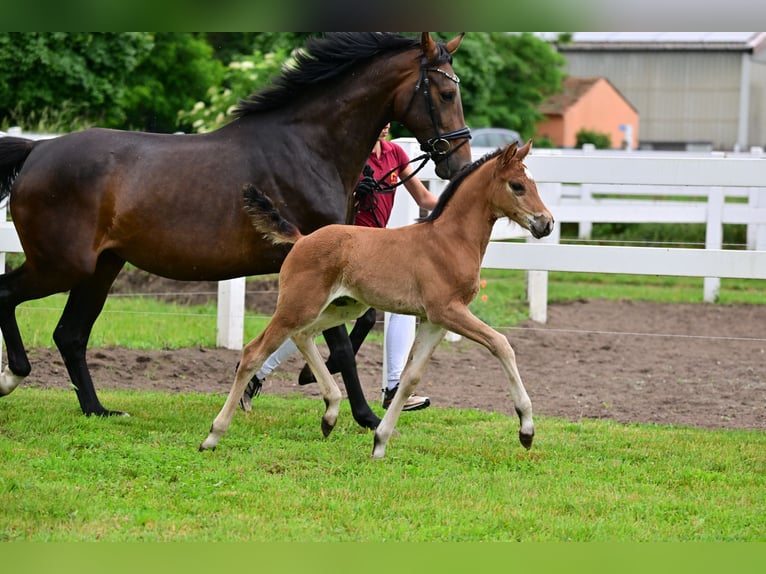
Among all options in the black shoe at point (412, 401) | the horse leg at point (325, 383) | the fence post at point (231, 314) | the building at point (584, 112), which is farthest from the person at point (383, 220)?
the building at point (584, 112)

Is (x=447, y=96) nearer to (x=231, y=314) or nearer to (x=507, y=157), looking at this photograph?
(x=507, y=157)

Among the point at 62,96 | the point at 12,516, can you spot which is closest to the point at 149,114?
the point at 62,96

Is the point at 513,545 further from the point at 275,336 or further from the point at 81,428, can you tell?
the point at 81,428

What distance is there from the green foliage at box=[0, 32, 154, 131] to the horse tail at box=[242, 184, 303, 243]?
12.3 m

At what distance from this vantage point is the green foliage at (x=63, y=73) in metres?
17.8

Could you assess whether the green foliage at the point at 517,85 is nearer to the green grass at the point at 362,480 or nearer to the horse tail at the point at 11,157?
the horse tail at the point at 11,157

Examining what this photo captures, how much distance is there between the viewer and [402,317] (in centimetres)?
729

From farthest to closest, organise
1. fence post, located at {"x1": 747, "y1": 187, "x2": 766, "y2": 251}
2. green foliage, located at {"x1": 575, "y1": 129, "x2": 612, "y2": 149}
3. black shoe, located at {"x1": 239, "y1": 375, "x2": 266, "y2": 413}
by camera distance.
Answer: green foliage, located at {"x1": 575, "y1": 129, "x2": 612, "y2": 149}
fence post, located at {"x1": 747, "y1": 187, "x2": 766, "y2": 251}
black shoe, located at {"x1": 239, "y1": 375, "x2": 266, "y2": 413}

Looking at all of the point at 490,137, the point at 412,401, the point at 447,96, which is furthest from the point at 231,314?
the point at 490,137

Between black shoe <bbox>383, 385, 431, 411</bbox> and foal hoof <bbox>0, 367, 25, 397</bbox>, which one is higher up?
foal hoof <bbox>0, 367, 25, 397</bbox>

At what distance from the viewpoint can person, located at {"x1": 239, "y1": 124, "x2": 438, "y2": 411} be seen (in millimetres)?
6965

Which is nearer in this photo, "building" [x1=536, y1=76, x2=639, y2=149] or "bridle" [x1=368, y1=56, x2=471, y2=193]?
"bridle" [x1=368, y1=56, x2=471, y2=193]

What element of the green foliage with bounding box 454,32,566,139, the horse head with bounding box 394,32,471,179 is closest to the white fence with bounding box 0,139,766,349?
the horse head with bounding box 394,32,471,179

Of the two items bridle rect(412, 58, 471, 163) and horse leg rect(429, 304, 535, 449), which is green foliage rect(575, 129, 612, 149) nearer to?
bridle rect(412, 58, 471, 163)
